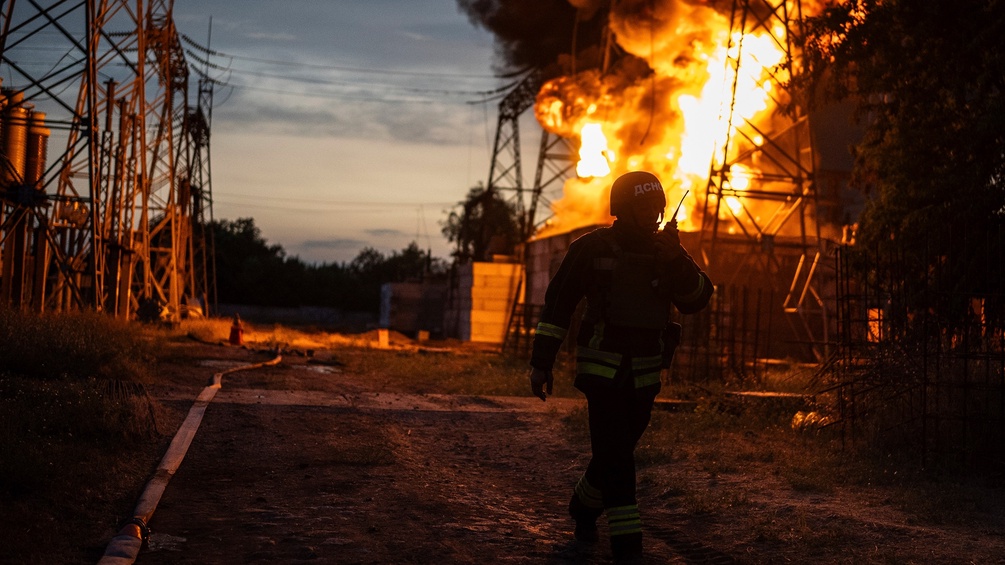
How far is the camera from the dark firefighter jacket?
5523 mm

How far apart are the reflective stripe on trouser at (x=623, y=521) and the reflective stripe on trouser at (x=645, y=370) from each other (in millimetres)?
683

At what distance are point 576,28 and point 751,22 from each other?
969 cm

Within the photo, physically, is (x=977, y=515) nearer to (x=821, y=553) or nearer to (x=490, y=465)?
(x=821, y=553)

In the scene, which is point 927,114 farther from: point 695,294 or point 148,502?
point 148,502

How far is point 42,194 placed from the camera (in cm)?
2014

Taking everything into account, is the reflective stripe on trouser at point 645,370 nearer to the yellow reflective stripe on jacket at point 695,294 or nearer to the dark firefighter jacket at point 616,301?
the dark firefighter jacket at point 616,301

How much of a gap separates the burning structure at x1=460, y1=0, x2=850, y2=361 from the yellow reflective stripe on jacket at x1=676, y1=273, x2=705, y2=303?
48.7 ft

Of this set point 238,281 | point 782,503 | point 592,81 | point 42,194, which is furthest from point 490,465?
point 238,281

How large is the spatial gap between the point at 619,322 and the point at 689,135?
24.7 m

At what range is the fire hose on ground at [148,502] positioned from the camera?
4625 millimetres

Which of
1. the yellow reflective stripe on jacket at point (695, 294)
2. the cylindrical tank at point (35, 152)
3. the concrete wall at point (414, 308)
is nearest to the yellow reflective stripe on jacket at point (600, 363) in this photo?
the yellow reflective stripe on jacket at point (695, 294)

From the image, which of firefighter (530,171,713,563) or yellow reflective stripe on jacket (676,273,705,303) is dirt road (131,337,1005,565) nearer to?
firefighter (530,171,713,563)

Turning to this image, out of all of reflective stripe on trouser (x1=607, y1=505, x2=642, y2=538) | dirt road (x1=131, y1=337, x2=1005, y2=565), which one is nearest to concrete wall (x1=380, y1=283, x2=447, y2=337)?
dirt road (x1=131, y1=337, x2=1005, y2=565)

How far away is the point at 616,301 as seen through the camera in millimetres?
5531
